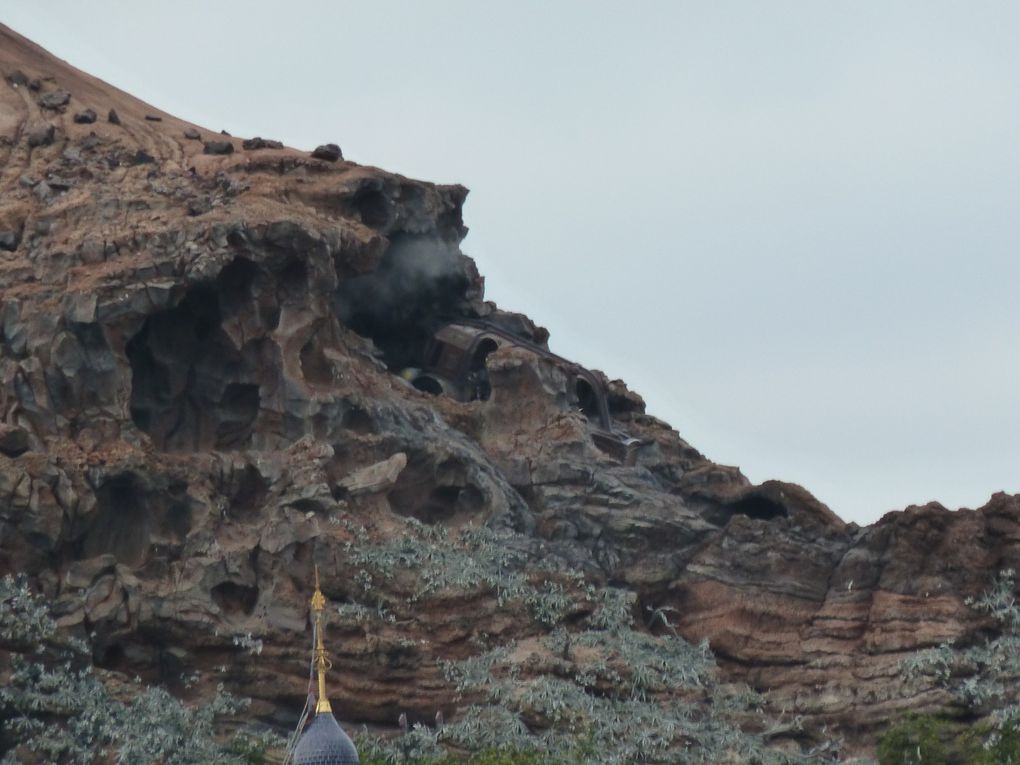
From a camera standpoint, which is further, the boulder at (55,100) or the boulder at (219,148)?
the boulder at (55,100)

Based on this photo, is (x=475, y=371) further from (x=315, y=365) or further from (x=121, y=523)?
(x=121, y=523)

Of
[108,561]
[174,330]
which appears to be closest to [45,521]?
[108,561]

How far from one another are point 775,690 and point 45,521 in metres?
13.6

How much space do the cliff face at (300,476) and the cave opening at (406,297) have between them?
99 mm

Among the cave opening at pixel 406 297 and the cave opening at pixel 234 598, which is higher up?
the cave opening at pixel 406 297

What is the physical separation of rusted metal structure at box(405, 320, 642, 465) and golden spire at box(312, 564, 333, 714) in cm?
989

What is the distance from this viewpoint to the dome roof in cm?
5500

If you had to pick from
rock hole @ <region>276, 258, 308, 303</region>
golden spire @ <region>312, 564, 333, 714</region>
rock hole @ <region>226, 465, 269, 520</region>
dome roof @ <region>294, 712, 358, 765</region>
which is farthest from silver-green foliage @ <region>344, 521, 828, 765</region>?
rock hole @ <region>276, 258, 308, 303</region>

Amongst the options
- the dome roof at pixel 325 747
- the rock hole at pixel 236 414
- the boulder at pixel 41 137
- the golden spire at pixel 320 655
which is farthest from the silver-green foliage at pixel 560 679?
the boulder at pixel 41 137

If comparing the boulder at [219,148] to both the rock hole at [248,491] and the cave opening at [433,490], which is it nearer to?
the cave opening at [433,490]

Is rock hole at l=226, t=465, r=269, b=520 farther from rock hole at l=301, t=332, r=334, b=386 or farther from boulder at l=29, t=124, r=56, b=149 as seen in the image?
boulder at l=29, t=124, r=56, b=149

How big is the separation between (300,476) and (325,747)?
6.47 m

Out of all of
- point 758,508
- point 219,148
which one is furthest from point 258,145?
point 758,508

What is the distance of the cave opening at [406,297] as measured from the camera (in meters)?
66.9
